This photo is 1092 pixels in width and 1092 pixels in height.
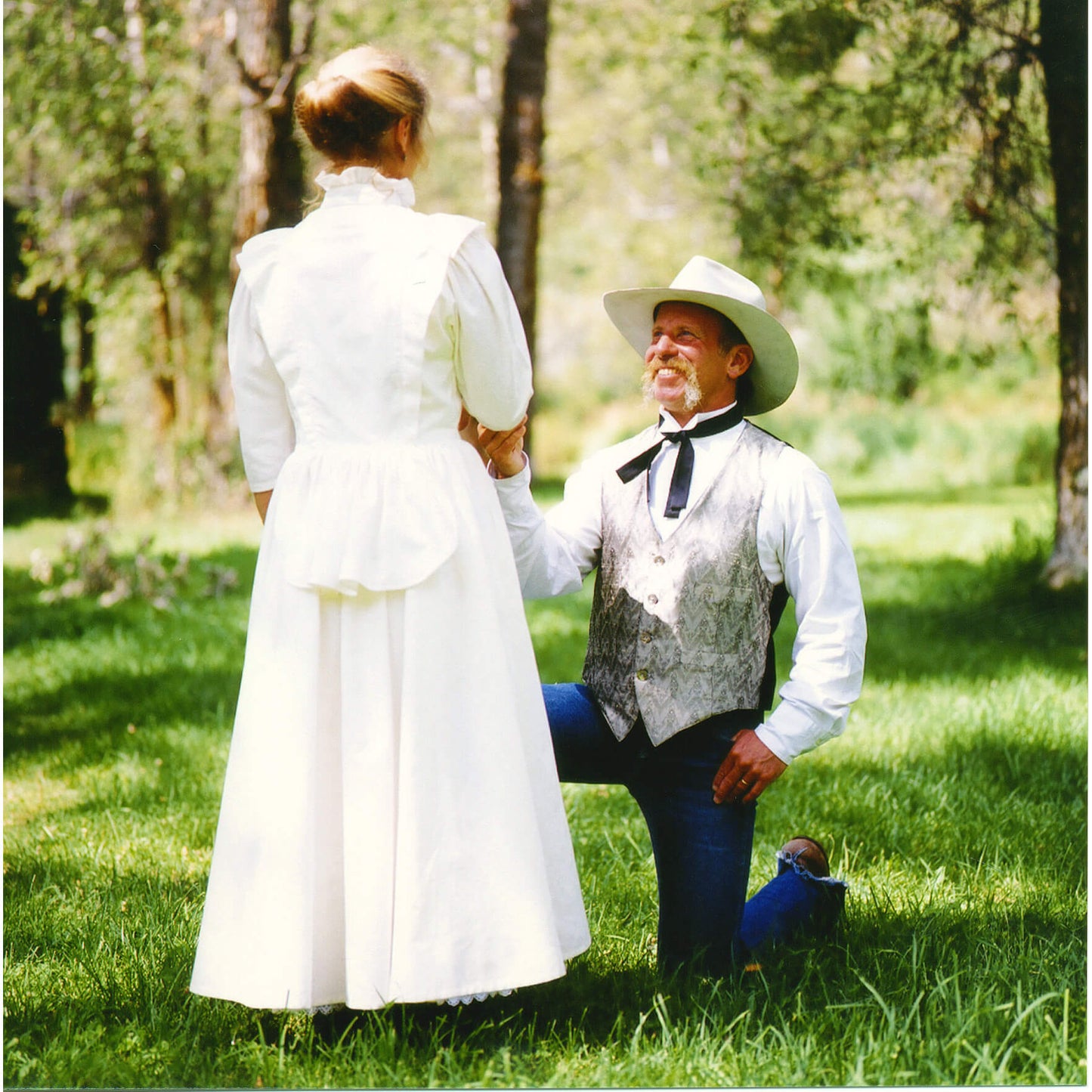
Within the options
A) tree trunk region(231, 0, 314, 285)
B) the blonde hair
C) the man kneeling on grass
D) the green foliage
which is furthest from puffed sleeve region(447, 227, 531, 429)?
tree trunk region(231, 0, 314, 285)

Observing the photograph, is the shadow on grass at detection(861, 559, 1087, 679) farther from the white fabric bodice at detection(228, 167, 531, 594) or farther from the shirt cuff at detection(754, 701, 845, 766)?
the white fabric bodice at detection(228, 167, 531, 594)

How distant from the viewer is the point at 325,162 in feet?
8.05

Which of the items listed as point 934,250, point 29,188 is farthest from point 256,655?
point 29,188

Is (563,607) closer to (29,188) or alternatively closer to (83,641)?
(83,641)

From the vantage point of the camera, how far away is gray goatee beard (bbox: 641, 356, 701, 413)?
2.86 meters

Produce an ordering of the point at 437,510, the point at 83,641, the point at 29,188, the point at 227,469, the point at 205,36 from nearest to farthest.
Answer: the point at 437,510 → the point at 83,641 → the point at 205,36 → the point at 227,469 → the point at 29,188

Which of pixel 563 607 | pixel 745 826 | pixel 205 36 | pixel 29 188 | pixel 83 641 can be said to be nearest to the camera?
pixel 745 826

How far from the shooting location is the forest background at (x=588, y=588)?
260 centimetres

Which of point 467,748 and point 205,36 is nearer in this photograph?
point 467,748

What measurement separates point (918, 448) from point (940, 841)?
15.1 m

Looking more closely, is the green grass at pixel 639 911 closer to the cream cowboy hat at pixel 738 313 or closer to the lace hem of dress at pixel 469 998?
the lace hem of dress at pixel 469 998

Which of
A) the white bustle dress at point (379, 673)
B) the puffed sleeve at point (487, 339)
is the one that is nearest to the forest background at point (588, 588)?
the white bustle dress at point (379, 673)

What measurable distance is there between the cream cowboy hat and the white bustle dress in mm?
558

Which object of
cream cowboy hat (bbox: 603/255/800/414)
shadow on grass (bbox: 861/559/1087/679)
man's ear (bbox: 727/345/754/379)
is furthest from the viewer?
shadow on grass (bbox: 861/559/1087/679)
